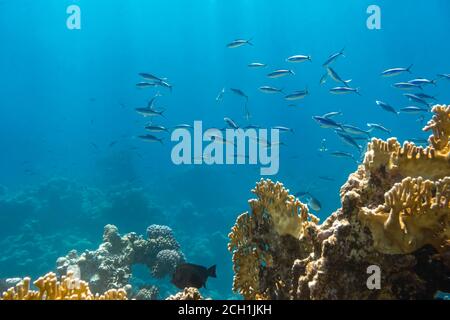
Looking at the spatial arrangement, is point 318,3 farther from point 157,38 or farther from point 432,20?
point 157,38

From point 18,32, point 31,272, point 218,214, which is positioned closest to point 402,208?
point 31,272

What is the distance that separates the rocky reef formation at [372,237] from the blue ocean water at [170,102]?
419 inches

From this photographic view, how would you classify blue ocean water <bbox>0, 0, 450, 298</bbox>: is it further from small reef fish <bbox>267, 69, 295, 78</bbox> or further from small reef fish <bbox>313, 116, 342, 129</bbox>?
small reef fish <bbox>267, 69, 295, 78</bbox>

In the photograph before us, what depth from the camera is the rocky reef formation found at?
2943 millimetres

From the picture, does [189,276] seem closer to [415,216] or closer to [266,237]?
[266,237]

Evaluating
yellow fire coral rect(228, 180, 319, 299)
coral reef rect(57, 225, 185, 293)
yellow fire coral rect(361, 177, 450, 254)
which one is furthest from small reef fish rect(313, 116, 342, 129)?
yellow fire coral rect(361, 177, 450, 254)

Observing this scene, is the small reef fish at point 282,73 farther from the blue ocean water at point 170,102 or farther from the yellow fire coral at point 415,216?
the blue ocean water at point 170,102

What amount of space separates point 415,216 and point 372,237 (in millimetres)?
410

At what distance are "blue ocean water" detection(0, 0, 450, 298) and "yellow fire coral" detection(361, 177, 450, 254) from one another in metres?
12.1

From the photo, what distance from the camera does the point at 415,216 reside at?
294 centimetres

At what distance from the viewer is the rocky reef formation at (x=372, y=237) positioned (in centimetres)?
294

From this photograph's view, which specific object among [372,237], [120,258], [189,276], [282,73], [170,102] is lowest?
[120,258]

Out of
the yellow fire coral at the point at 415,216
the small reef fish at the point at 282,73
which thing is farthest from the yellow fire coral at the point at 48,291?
the small reef fish at the point at 282,73

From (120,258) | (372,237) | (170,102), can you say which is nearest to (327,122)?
(372,237)
